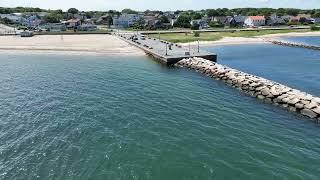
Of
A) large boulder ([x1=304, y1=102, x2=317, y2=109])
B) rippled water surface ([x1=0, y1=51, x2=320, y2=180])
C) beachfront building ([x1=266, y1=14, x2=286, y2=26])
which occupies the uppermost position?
beachfront building ([x1=266, y1=14, x2=286, y2=26])

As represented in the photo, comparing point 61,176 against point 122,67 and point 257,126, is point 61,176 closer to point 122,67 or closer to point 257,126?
point 257,126

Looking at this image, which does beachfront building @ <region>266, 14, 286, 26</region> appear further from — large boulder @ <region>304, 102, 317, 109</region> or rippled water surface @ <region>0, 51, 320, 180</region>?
large boulder @ <region>304, 102, 317, 109</region>

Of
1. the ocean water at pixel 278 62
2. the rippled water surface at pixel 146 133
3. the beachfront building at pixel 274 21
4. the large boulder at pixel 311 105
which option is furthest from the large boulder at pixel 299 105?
the beachfront building at pixel 274 21

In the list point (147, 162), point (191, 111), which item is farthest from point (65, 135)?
point (191, 111)

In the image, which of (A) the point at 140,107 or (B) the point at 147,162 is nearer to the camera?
(B) the point at 147,162

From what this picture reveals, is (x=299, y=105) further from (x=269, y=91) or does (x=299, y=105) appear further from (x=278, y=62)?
(x=278, y=62)

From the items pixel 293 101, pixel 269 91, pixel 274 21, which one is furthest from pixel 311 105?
pixel 274 21

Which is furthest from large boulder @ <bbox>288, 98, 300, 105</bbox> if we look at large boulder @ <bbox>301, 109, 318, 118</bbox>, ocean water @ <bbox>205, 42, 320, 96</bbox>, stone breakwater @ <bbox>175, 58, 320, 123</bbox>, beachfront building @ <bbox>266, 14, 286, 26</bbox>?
beachfront building @ <bbox>266, 14, 286, 26</bbox>

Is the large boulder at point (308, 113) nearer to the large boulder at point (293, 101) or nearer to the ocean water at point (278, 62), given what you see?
the large boulder at point (293, 101)
